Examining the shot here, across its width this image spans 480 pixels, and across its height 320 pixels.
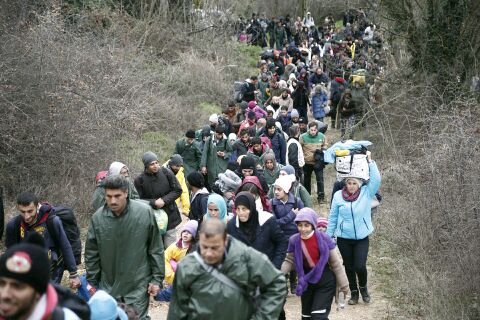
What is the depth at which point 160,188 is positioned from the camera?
9.56 metres

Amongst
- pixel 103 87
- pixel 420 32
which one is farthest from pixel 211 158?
pixel 420 32

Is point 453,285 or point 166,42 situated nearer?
point 453,285

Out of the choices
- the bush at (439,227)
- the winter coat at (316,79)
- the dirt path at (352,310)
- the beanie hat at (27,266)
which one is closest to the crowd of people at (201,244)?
the beanie hat at (27,266)

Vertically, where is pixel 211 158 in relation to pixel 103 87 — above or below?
below

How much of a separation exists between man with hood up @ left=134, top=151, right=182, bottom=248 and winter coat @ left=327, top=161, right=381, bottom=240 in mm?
1968

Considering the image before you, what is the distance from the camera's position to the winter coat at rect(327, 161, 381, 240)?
9039 millimetres

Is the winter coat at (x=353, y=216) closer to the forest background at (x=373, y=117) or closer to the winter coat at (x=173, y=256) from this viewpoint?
the forest background at (x=373, y=117)

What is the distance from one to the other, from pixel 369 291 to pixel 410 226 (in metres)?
1.55

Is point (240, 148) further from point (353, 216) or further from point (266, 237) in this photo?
point (266, 237)

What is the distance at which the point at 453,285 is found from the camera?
9469 millimetres

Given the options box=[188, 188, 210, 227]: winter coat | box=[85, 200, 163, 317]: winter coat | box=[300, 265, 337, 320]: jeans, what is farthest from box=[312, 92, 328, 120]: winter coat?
box=[85, 200, 163, 317]: winter coat

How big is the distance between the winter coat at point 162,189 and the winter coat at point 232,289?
409cm

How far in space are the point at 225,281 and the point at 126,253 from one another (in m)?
1.76

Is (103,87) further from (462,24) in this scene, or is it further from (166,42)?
(166,42)
